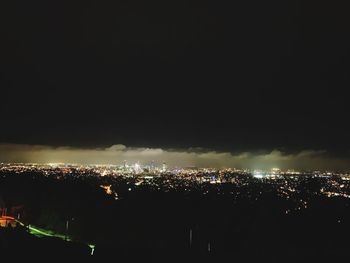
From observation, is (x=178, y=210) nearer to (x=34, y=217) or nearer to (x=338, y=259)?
(x=34, y=217)

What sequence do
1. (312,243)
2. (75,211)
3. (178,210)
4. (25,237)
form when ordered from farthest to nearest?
(178,210) → (75,211) → (312,243) → (25,237)

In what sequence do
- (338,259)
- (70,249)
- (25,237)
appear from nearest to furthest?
(70,249) < (25,237) < (338,259)

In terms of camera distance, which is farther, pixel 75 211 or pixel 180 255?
pixel 75 211

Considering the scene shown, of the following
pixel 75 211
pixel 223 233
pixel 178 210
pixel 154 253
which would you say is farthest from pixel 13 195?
pixel 154 253

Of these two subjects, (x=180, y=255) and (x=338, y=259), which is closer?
(x=180, y=255)

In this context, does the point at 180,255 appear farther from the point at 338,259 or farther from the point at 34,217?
the point at 34,217

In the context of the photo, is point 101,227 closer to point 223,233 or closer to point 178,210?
point 223,233

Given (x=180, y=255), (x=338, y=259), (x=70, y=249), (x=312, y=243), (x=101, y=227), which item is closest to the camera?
(x=70, y=249)

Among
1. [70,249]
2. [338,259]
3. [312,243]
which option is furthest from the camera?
[312,243]

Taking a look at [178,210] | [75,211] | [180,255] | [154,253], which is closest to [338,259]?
[180,255]
